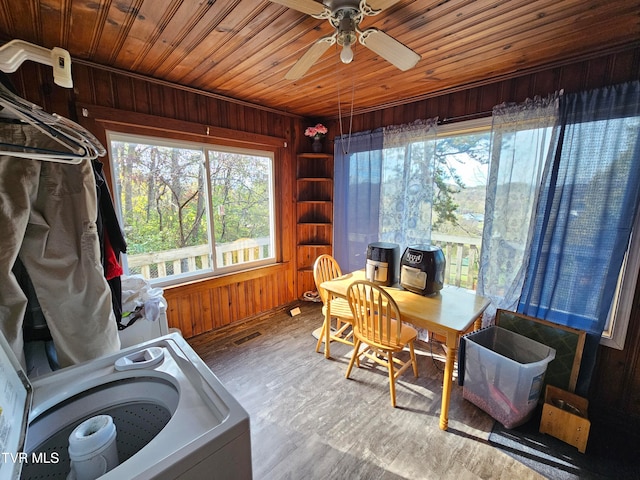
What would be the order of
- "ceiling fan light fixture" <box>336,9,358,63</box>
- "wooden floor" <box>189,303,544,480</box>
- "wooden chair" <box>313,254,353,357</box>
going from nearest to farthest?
1. "ceiling fan light fixture" <box>336,9,358,63</box>
2. "wooden floor" <box>189,303,544,480</box>
3. "wooden chair" <box>313,254,353,357</box>

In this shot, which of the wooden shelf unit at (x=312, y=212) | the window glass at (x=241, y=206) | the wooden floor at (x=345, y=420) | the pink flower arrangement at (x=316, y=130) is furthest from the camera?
the wooden shelf unit at (x=312, y=212)

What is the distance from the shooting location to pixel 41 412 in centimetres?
77

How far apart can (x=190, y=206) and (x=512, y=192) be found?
104 inches

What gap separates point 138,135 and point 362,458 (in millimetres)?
2708

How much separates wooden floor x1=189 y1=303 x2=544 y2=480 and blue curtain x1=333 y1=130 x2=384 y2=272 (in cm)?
105

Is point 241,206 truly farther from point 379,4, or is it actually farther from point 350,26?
point 379,4

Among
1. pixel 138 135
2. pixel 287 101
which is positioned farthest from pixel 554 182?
pixel 138 135

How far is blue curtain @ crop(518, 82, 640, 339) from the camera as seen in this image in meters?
1.58

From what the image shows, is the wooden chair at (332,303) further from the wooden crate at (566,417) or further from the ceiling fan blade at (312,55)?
the ceiling fan blade at (312,55)

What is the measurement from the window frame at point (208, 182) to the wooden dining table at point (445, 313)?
117cm

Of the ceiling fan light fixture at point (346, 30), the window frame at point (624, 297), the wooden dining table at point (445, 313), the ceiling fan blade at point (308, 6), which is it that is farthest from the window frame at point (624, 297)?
the ceiling fan blade at point (308, 6)

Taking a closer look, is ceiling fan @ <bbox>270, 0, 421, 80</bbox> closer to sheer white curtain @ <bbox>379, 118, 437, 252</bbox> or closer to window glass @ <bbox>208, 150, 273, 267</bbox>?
sheer white curtain @ <bbox>379, 118, 437, 252</bbox>

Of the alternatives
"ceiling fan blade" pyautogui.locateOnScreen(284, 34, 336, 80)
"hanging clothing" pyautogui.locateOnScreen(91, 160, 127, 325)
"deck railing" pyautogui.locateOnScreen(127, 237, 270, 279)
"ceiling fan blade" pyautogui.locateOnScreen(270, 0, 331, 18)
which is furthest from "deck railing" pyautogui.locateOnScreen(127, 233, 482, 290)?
"ceiling fan blade" pyautogui.locateOnScreen(270, 0, 331, 18)

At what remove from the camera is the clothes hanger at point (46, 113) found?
80 cm
